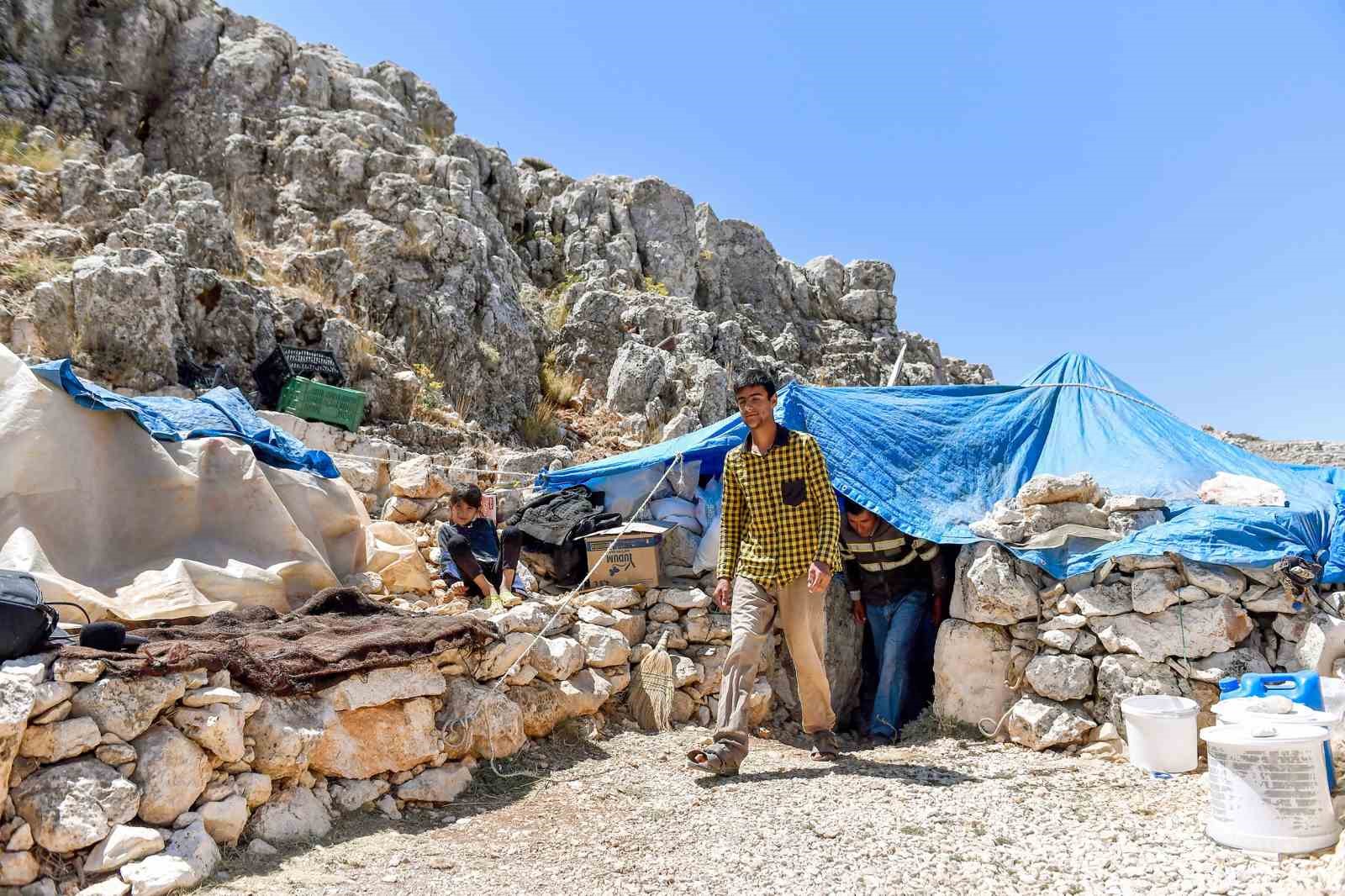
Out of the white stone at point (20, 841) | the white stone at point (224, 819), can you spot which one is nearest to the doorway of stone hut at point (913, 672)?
the white stone at point (224, 819)

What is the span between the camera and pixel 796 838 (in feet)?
9.95

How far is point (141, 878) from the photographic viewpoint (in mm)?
2494

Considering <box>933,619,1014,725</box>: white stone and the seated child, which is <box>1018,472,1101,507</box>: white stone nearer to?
<box>933,619,1014,725</box>: white stone

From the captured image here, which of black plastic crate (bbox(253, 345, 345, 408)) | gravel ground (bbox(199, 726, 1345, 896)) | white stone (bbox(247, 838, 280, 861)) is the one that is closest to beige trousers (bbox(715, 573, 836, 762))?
gravel ground (bbox(199, 726, 1345, 896))

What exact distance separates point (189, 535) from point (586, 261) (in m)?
12.5

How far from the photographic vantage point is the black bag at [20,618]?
103 inches

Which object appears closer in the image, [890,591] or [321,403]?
[890,591]

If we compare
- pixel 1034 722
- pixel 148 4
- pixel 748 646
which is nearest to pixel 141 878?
pixel 748 646

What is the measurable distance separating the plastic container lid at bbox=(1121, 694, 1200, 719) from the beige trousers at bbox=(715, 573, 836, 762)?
1.43 metres

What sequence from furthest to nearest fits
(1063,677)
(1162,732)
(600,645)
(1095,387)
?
(1095,387), (600,645), (1063,677), (1162,732)

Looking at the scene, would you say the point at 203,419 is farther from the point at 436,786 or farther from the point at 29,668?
the point at 436,786

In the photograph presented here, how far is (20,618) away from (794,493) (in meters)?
3.13

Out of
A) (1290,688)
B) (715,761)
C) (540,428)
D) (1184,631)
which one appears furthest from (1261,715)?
(540,428)

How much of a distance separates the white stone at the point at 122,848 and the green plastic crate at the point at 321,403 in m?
5.48
